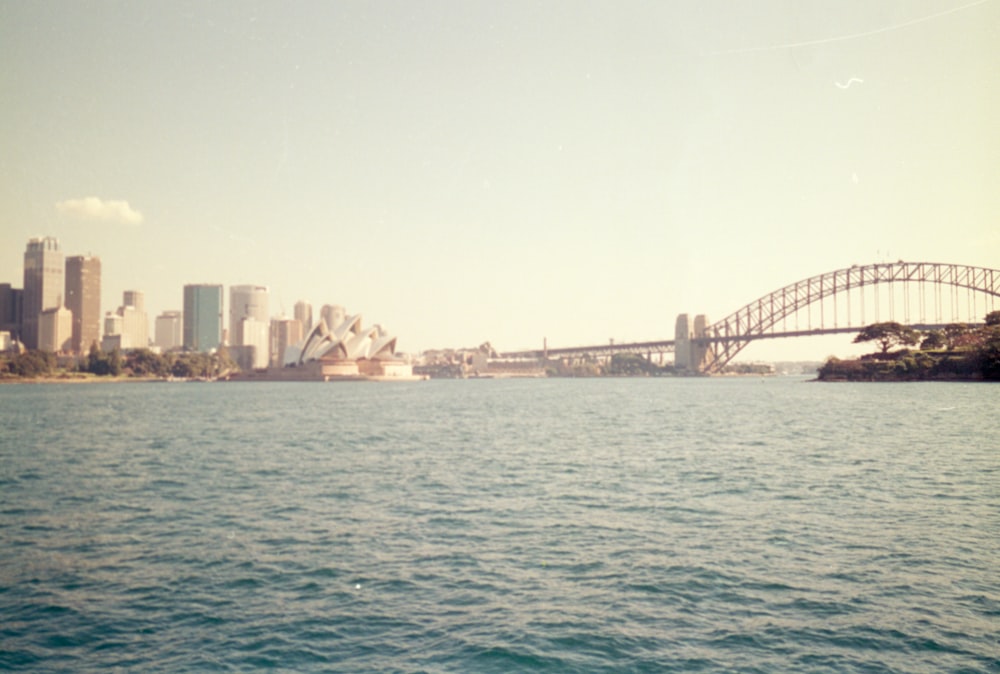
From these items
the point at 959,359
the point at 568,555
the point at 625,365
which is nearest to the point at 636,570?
the point at 568,555

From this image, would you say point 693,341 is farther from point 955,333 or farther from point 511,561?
point 511,561

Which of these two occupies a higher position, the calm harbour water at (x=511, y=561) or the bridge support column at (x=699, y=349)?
the bridge support column at (x=699, y=349)

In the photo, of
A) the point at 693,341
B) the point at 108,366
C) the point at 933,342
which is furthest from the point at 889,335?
the point at 108,366

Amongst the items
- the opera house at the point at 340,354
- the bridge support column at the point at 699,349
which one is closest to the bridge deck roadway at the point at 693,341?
the bridge support column at the point at 699,349

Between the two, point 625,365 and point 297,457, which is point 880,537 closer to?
point 297,457

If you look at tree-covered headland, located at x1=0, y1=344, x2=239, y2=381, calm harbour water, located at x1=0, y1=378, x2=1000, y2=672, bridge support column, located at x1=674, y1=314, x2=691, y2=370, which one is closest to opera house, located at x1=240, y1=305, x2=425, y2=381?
tree-covered headland, located at x1=0, y1=344, x2=239, y2=381

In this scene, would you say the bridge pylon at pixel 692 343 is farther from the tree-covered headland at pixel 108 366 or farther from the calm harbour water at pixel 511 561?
the calm harbour water at pixel 511 561
